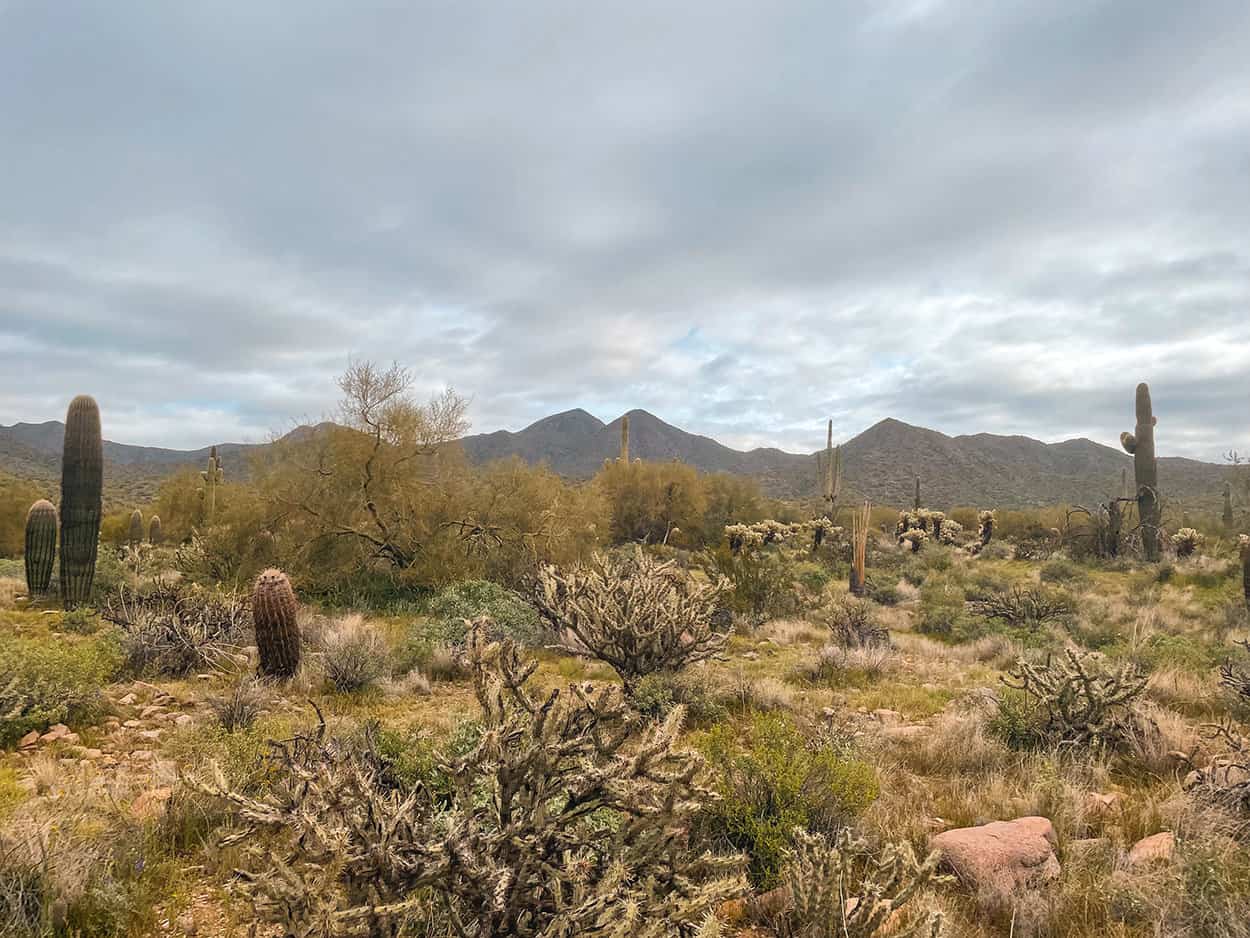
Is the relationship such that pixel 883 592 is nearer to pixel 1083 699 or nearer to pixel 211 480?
pixel 1083 699

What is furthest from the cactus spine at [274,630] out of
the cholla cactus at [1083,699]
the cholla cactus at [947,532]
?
the cholla cactus at [947,532]

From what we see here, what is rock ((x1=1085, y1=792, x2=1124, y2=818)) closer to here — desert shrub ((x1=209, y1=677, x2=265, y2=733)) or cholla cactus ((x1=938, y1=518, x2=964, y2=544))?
desert shrub ((x1=209, y1=677, x2=265, y2=733))

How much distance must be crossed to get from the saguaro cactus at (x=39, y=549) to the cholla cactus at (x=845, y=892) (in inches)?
592

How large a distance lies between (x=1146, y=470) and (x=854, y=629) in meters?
16.1

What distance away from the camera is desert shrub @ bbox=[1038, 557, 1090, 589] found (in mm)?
16906

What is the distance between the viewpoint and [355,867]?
208 centimetres

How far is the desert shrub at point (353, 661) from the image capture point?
7273 mm

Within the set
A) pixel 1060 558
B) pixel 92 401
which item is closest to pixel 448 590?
pixel 92 401

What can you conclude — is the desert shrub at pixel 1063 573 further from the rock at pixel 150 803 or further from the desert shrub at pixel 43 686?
the desert shrub at pixel 43 686

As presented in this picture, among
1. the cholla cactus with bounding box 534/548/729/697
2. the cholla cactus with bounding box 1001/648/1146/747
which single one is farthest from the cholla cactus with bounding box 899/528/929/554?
the cholla cactus with bounding box 534/548/729/697

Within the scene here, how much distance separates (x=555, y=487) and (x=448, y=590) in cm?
508

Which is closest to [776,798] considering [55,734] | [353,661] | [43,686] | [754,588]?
[353,661]

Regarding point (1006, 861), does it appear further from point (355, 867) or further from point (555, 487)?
point (555, 487)

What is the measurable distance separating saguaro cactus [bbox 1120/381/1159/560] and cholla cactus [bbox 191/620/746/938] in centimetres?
2256
